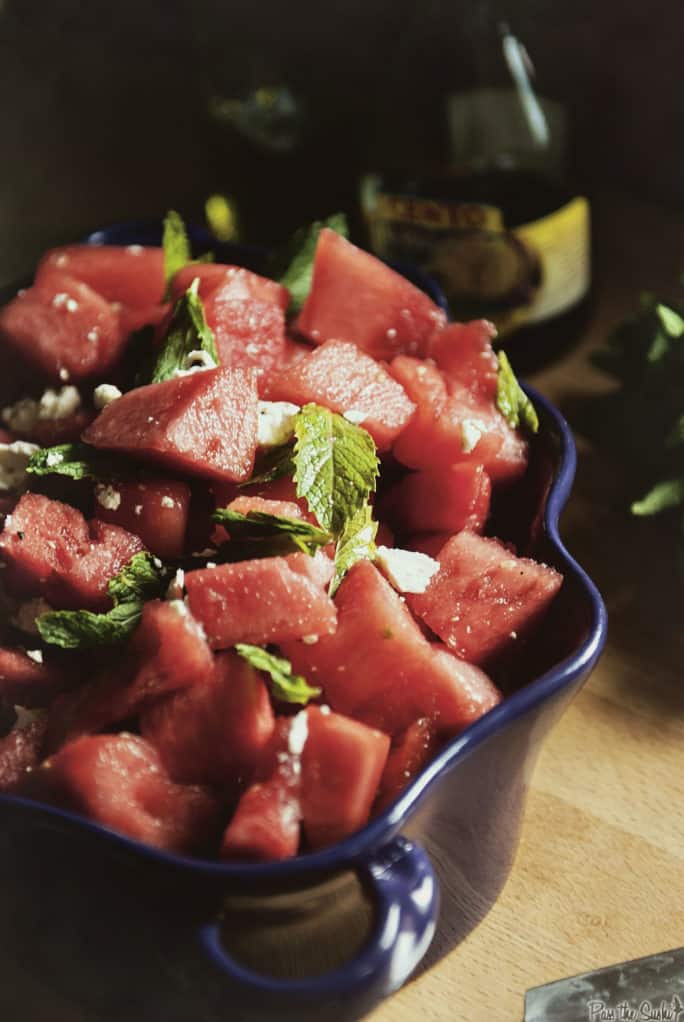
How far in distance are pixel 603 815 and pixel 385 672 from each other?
0.37 meters

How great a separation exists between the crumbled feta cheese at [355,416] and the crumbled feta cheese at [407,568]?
0.12 meters

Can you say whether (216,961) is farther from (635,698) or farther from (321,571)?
(635,698)

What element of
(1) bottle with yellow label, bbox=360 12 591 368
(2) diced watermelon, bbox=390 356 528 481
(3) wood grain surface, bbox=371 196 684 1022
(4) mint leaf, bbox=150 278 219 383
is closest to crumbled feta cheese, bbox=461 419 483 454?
(2) diced watermelon, bbox=390 356 528 481

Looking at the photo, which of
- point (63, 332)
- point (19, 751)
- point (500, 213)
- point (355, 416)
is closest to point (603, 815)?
point (355, 416)

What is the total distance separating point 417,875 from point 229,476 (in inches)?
14.5

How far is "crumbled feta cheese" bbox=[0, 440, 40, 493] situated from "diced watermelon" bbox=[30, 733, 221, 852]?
319 mm

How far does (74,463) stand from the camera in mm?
1010

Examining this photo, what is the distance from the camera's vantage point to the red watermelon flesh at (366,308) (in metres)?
1.17

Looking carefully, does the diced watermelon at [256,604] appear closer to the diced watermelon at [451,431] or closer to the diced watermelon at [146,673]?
the diced watermelon at [146,673]

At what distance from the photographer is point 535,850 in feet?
3.59

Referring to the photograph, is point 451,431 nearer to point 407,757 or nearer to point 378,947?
point 407,757

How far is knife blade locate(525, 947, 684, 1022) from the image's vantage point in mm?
917

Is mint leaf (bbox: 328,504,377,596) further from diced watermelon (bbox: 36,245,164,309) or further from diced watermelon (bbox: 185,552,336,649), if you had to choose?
diced watermelon (bbox: 36,245,164,309)

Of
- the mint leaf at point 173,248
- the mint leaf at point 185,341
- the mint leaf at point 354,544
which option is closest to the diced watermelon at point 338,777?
the mint leaf at point 354,544
